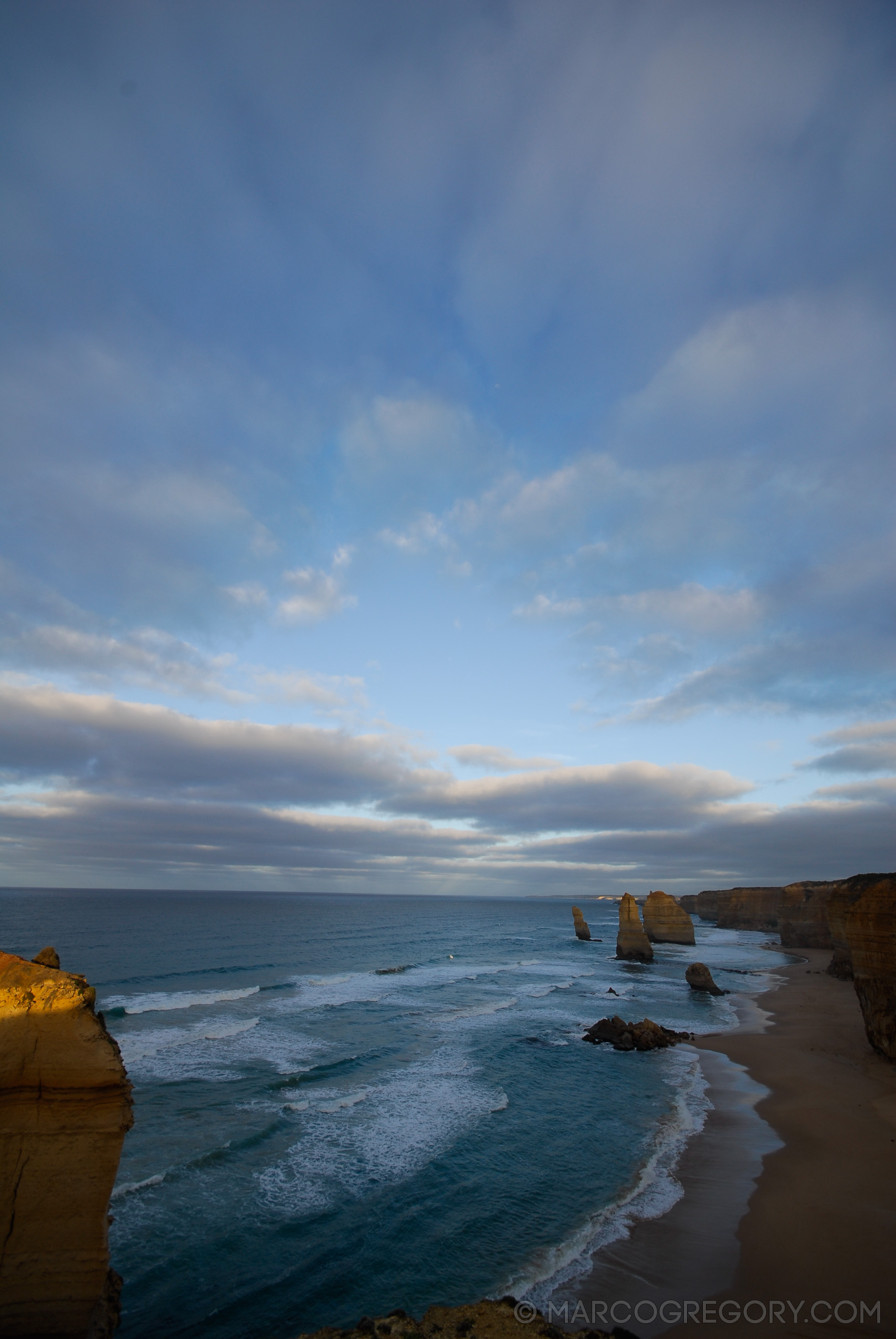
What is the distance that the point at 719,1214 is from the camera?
13.5 metres

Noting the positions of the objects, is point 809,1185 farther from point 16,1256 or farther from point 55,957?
point 55,957

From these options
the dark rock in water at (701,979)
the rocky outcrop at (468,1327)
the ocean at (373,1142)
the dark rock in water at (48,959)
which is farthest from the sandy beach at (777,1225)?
the dark rock in water at (701,979)

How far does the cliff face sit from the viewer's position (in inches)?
2810

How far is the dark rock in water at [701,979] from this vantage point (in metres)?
43.6

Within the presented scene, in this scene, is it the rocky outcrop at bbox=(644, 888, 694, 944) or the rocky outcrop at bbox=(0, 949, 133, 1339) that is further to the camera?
the rocky outcrop at bbox=(644, 888, 694, 944)

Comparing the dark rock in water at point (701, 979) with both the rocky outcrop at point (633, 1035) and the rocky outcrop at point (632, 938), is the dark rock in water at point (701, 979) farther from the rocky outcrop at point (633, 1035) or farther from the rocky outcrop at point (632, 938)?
the rocky outcrop at point (632, 938)

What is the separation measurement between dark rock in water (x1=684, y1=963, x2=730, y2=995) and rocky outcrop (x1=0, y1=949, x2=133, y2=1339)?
4454 cm

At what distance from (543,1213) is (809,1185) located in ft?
21.9

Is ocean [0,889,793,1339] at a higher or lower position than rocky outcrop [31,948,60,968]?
lower

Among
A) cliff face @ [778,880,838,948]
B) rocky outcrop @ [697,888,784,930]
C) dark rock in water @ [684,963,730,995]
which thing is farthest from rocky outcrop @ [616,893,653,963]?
rocky outcrop @ [697,888,784,930]

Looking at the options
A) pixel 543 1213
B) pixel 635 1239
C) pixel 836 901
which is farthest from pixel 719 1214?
pixel 836 901

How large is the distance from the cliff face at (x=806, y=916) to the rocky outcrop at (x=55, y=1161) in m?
79.9

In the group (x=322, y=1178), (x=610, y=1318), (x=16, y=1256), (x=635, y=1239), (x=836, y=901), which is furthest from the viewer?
(x=836, y=901)

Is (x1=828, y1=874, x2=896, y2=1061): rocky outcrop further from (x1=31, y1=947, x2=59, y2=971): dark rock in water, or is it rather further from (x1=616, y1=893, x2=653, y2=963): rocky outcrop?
(x1=616, y1=893, x2=653, y2=963): rocky outcrop
